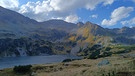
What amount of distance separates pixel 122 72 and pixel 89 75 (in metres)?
4.97

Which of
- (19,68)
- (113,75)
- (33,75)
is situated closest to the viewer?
(113,75)

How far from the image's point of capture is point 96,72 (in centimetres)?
3312

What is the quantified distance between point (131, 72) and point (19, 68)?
27181mm

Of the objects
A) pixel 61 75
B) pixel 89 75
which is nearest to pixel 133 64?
pixel 89 75

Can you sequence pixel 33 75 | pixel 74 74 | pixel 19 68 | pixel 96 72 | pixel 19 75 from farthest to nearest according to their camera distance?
1. pixel 19 68
2. pixel 19 75
3. pixel 33 75
4. pixel 74 74
5. pixel 96 72

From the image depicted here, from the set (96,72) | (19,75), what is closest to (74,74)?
(96,72)

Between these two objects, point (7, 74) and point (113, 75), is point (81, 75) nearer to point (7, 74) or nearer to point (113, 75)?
point (113, 75)

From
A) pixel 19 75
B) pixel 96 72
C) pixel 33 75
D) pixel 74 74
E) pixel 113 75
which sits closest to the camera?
pixel 113 75

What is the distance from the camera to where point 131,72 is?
98.8ft

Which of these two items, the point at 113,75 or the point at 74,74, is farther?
the point at 74,74

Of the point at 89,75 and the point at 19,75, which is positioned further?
the point at 19,75

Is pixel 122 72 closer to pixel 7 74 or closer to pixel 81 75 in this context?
pixel 81 75

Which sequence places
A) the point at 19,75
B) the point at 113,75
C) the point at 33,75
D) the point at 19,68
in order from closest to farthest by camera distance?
the point at 113,75 → the point at 33,75 → the point at 19,75 → the point at 19,68

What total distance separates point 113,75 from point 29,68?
84.3 ft
